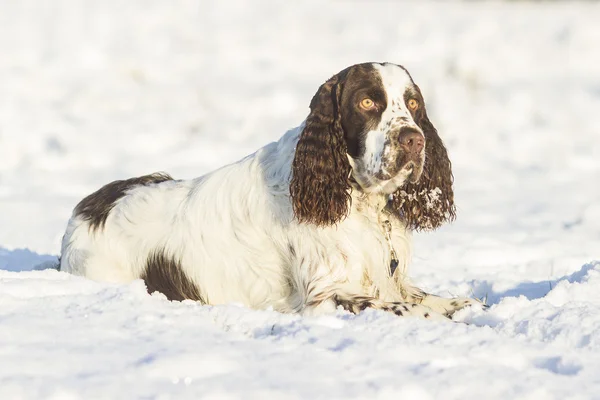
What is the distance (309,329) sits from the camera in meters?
3.31

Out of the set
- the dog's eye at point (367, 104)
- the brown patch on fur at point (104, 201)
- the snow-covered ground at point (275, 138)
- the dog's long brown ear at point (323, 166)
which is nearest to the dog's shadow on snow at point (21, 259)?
A: the snow-covered ground at point (275, 138)

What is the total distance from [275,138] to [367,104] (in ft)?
26.0

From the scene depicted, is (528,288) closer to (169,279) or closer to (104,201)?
(169,279)

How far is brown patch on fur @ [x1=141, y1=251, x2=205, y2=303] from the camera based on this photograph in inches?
182

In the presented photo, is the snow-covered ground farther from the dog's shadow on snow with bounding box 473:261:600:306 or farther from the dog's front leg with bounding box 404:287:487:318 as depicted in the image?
the dog's front leg with bounding box 404:287:487:318

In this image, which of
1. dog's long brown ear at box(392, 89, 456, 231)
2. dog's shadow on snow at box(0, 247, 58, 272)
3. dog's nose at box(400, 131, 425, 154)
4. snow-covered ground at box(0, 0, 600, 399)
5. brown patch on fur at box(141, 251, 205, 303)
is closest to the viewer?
snow-covered ground at box(0, 0, 600, 399)

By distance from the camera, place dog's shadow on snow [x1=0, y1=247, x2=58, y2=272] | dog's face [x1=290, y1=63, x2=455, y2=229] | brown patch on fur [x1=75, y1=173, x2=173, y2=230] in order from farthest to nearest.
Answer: dog's shadow on snow [x1=0, y1=247, x2=58, y2=272]
brown patch on fur [x1=75, y1=173, x2=173, y2=230]
dog's face [x1=290, y1=63, x2=455, y2=229]

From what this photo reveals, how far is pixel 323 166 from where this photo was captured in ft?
14.0

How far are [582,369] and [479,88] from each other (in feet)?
36.6

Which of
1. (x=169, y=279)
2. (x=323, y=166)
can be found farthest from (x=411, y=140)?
(x=169, y=279)

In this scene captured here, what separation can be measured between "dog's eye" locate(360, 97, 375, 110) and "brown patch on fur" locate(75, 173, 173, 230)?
1319mm

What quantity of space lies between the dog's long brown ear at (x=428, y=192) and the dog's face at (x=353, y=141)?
0.18ft

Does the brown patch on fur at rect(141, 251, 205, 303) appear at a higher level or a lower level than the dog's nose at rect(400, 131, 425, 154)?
lower

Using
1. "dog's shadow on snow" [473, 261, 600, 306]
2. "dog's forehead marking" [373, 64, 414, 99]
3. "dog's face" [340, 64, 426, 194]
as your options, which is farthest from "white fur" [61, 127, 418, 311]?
"dog's shadow on snow" [473, 261, 600, 306]
